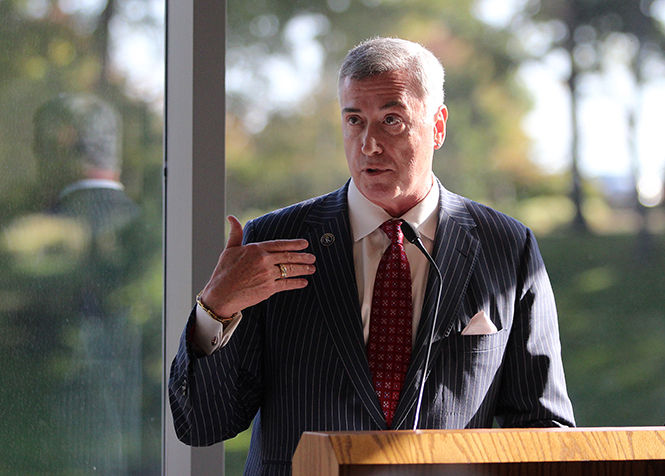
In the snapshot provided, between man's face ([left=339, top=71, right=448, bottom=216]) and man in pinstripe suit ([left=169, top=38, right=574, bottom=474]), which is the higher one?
man's face ([left=339, top=71, right=448, bottom=216])

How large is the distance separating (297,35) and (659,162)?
6.61ft

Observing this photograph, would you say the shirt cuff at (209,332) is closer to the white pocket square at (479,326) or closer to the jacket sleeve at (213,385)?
the jacket sleeve at (213,385)

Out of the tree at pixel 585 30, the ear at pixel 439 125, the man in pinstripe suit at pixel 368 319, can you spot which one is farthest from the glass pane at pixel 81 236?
the tree at pixel 585 30

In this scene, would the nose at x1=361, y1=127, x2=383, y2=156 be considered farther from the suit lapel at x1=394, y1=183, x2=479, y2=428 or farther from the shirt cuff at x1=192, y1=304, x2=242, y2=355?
the shirt cuff at x1=192, y1=304, x2=242, y2=355

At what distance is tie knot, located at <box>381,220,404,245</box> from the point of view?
2.11 metres

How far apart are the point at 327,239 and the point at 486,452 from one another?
0.99 m

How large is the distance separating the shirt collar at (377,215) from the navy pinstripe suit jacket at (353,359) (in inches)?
1.4

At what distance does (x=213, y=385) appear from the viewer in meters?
1.93

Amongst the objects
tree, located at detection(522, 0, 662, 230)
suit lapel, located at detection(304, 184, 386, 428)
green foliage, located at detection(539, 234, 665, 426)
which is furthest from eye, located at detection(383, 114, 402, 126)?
tree, located at detection(522, 0, 662, 230)

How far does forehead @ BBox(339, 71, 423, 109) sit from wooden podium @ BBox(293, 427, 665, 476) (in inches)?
41.4

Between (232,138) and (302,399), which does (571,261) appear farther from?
(302,399)

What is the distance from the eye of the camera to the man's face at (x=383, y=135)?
208 cm

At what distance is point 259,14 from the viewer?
13.9 feet

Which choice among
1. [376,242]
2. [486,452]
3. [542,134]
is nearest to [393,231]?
[376,242]
